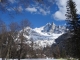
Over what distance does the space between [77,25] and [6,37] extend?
46.6ft

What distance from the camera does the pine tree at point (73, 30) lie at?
107 ft

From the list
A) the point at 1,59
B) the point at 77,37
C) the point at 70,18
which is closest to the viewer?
the point at 77,37

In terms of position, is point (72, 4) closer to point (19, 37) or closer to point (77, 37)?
point (77, 37)

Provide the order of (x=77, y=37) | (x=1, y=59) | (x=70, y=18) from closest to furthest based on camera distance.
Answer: (x=77, y=37), (x=70, y=18), (x=1, y=59)

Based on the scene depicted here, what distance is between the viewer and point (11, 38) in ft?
116

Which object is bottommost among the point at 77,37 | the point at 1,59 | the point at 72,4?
the point at 1,59

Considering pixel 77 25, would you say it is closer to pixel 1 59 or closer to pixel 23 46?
pixel 23 46

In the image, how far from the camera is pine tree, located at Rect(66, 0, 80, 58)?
32719mm

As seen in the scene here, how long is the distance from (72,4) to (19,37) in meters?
13.0

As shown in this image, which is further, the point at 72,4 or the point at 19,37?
the point at 72,4

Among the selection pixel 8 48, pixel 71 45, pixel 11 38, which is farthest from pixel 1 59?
pixel 71 45

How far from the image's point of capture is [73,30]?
113 feet

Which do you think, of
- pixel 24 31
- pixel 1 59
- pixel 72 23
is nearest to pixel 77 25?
pixel 72 23

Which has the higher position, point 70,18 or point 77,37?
point 70,18
